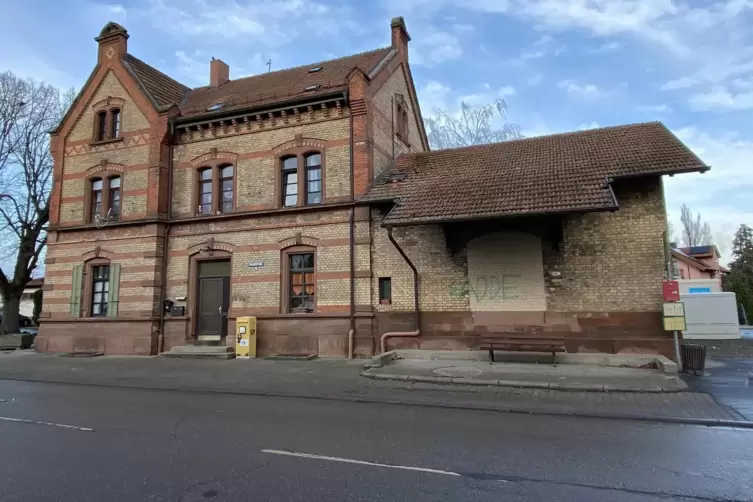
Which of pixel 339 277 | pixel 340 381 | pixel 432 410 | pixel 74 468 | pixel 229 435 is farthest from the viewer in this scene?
pixel 339 277

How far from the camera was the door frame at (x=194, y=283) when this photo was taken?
17688 millimetres

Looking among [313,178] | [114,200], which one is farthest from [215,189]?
[114,200]

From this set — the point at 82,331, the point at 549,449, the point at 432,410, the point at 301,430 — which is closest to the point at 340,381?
the point at 432,410

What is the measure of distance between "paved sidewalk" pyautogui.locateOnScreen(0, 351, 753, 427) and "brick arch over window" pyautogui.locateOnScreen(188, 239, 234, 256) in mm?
3936

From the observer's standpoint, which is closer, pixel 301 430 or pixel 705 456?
pixel 705 456

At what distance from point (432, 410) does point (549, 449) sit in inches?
109

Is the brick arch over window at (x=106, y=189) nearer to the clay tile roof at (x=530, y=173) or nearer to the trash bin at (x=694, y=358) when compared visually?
the clay tile roof at (x=530, y=173)

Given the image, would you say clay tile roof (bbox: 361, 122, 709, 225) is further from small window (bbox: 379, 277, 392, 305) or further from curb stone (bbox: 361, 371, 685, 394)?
curb stone (bbox: 361, 371, 685, 394)

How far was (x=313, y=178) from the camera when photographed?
17062 mm

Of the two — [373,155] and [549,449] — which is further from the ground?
[373,155]

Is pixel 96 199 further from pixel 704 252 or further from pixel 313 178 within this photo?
pixel 704 252

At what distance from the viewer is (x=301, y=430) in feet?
22.7

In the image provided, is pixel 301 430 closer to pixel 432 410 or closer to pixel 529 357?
pixel 432 410

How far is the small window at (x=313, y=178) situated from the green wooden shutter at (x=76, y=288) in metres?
9.71
